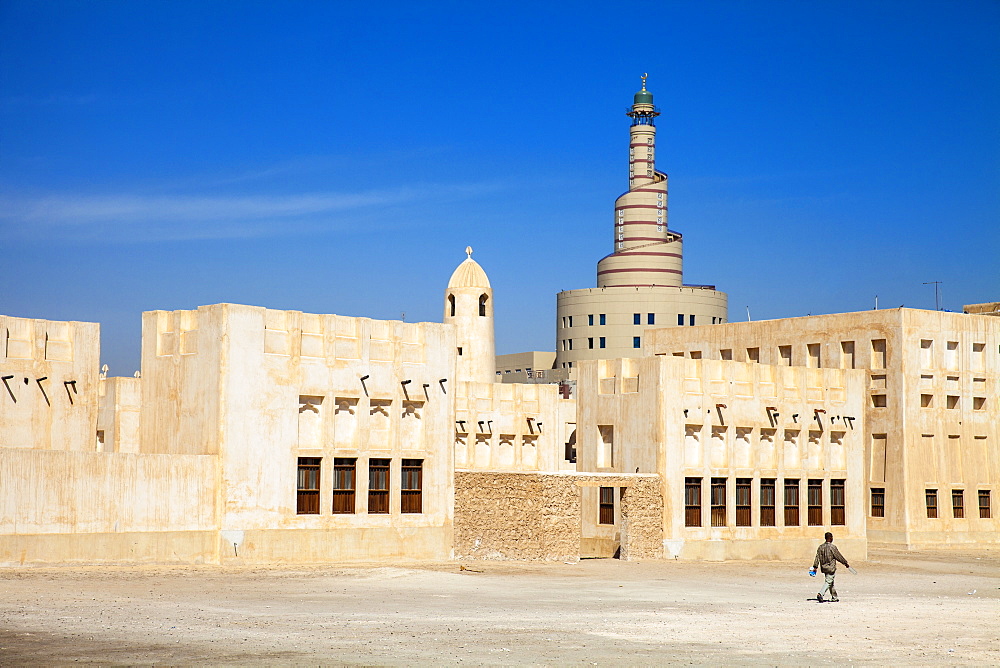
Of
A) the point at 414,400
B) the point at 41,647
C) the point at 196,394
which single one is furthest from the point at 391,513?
the point at 41,647

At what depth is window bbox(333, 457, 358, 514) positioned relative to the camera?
37188 mm

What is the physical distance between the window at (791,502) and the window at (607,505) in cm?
710

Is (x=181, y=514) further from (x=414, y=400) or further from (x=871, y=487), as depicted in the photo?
(x=871, y=487)

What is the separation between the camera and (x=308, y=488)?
36594 millimetres

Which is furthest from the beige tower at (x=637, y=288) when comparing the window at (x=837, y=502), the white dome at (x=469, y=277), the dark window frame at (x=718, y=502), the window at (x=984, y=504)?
the dark window frame at (x=718, y=502)

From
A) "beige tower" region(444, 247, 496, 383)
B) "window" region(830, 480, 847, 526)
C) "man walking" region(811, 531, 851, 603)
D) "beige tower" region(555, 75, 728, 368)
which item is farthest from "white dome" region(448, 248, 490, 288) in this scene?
"beige tower" region(555, 75, 728, 368)

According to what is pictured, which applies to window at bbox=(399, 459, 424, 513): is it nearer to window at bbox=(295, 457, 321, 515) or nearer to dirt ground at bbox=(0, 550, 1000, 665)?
dirt ground at bbox=(0, 550, 1000, 665)

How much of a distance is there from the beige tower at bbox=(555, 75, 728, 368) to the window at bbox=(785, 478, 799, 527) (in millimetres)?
78167

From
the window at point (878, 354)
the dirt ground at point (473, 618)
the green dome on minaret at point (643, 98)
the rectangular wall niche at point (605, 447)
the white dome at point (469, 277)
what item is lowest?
the dirt ground at point (473, 618)

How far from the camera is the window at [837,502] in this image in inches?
1902

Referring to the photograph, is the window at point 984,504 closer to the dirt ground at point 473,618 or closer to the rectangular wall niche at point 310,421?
the dirt ground at point 473,618

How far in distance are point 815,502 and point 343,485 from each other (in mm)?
19189

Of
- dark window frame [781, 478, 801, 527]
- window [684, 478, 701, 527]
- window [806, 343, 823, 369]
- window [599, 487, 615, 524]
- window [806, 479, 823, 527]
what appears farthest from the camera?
window [806, 343, 823, 369]

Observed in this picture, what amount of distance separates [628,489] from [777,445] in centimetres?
741
